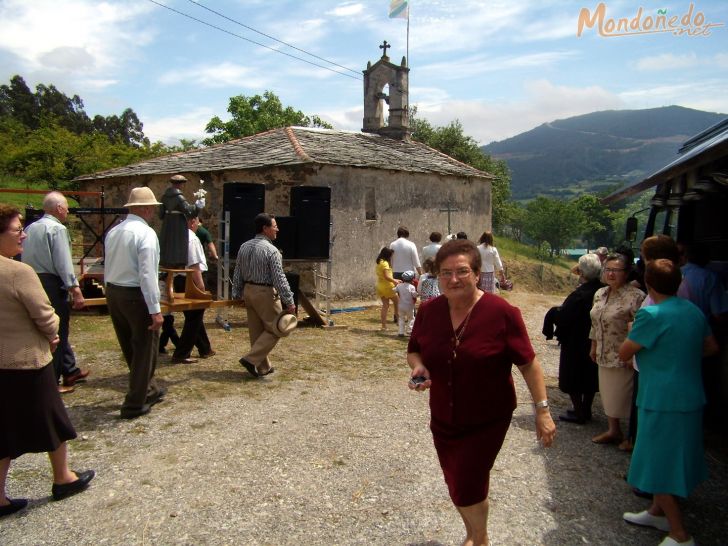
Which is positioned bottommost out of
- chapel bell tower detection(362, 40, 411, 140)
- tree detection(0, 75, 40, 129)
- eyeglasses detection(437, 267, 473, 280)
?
eyeglasses detection(437, 267, 473, 280)

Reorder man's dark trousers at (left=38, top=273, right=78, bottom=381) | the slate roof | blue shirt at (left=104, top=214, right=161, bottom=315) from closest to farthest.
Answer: blue shirt at (left=104, top=214, right=161, bottom=315) < man's dark trousers at (left=38, top=273, right=78, bottom=381) < the slate roof

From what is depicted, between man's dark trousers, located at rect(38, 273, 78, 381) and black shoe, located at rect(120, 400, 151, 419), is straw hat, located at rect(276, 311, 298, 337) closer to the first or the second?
black shoe, located at rect(120, 400, 151, 419)

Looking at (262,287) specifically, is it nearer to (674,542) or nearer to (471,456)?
(471,456)

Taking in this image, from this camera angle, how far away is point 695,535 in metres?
3.42

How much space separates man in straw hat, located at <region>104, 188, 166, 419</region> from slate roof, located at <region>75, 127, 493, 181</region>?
8.35 m

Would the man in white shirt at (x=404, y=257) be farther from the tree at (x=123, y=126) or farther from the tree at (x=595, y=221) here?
the tree at (x=595, y=221)

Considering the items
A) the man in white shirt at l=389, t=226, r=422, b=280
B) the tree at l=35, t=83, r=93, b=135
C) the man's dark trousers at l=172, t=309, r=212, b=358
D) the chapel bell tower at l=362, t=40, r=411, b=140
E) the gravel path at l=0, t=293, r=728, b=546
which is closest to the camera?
the gravel path at l=0, t=293, r=728, b=546

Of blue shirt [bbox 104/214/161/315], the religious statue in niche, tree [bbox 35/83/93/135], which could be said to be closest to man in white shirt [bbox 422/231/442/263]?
the religious statue in niche

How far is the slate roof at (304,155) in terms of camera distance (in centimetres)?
1395

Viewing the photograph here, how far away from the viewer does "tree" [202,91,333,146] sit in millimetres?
39844

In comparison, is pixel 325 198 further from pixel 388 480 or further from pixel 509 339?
pixel 509 339

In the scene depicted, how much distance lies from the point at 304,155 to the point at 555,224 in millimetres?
62333

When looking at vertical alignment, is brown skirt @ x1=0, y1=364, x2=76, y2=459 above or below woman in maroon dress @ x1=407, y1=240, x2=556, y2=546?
below

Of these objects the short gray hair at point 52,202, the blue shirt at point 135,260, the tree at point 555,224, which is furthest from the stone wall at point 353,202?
the tree at point 555,224
